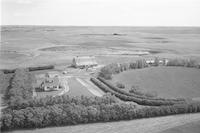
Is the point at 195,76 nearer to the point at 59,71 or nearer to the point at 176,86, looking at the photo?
the point at 176,86

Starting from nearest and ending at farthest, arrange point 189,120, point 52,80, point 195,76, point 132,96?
point 189,120 → point 132,96 → point 52,80 → point 195,76

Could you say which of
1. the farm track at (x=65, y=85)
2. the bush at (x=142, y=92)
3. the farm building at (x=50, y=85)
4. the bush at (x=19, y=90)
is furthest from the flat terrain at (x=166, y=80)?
the bush at (x=19, y=90)

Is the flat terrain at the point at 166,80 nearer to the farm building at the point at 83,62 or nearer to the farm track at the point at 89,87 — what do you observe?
the farm track at the point at 89,87

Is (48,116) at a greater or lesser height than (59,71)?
lesser

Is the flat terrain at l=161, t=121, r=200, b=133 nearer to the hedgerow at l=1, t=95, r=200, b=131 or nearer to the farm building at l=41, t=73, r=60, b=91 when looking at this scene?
the hedgerow at l=1, t=95, r=200, b=131

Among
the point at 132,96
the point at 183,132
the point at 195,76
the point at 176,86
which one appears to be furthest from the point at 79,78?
the point at 183,132

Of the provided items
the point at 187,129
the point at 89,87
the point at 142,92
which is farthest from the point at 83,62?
the point at 187,129

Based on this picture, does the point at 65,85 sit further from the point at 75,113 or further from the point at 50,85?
the point at 75,113
